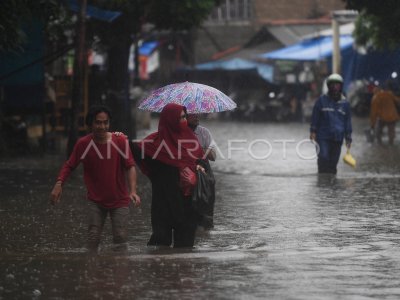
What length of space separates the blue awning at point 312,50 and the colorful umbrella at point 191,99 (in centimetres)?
3065

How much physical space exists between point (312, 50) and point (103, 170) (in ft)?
115

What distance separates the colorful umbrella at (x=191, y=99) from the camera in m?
11.4

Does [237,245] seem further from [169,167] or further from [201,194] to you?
[169,167]

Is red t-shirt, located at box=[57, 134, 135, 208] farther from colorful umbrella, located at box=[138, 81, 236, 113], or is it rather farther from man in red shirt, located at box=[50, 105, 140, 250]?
colorful umbrella, located at box=[138, 81, 236, 113]

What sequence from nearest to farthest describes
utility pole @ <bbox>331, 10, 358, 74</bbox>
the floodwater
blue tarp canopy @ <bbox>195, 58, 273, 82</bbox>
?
the floodwater → utility pole @ <bbox>331, 10, 358, 74</bbox> → blue tarp canopy @ <bbox>195, 58, 273, 82</bbox>

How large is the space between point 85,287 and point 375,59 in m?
33.3

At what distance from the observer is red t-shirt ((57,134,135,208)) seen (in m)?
9.51

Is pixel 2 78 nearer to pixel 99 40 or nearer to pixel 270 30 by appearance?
pixel 99 40

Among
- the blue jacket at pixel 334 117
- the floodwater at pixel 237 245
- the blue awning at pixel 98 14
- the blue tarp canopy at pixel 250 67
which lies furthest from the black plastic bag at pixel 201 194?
the blue tarp canopy at pixel 250 67

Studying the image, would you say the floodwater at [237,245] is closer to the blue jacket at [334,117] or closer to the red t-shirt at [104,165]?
the red t-shirt at [104,165]

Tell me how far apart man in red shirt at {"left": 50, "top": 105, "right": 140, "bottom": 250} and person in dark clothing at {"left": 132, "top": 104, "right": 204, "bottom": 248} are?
0.51 ft

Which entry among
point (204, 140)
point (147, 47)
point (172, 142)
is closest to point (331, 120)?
point (204, 140)

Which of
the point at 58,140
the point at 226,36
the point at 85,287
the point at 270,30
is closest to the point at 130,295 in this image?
the point at 85,287


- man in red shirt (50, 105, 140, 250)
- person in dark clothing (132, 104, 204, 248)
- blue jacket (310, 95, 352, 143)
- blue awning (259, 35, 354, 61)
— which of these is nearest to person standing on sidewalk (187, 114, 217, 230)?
person in dark clothing (132, 104, 204, 248)
